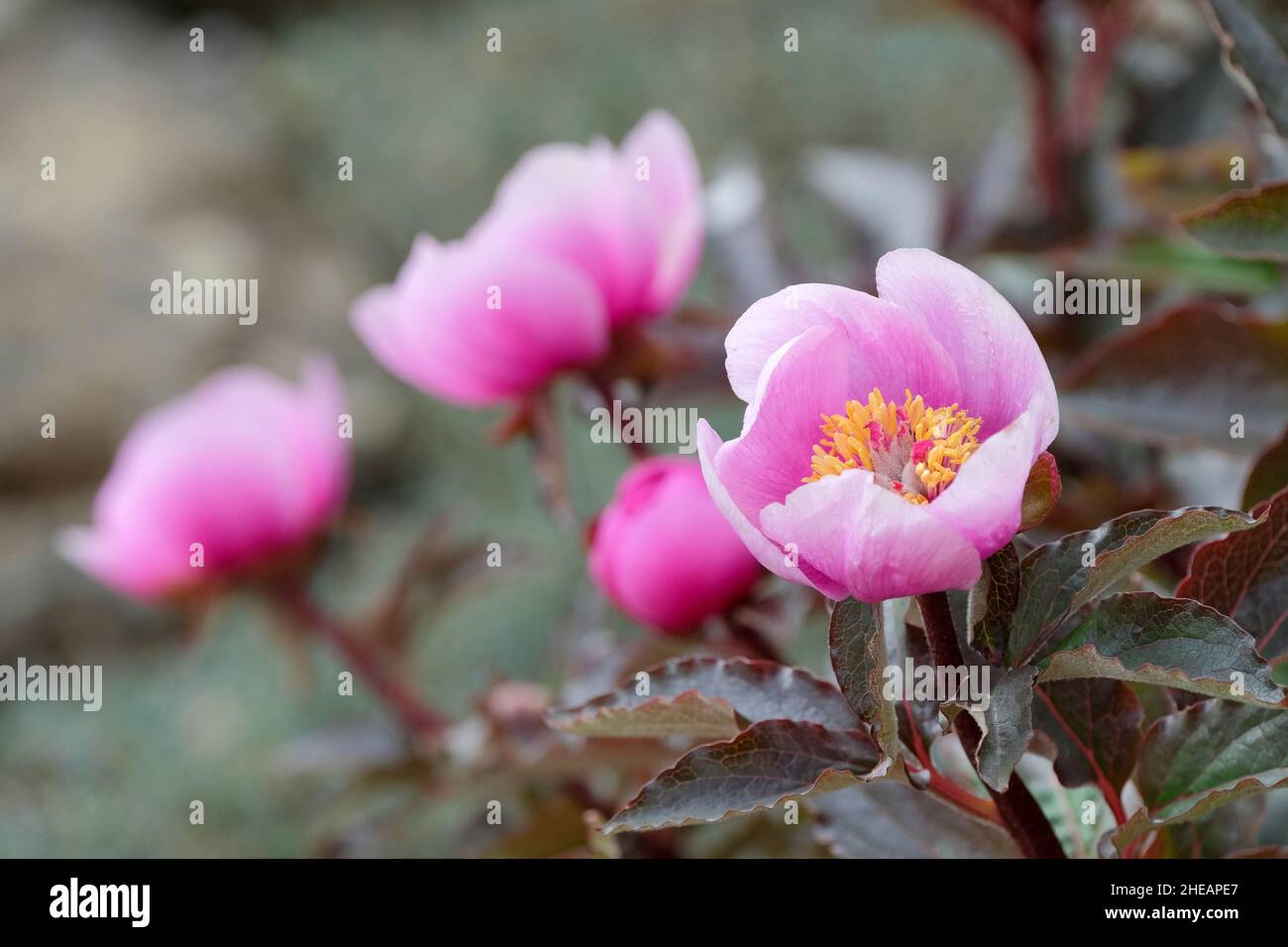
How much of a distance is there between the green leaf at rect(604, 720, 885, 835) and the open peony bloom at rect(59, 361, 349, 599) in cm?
36

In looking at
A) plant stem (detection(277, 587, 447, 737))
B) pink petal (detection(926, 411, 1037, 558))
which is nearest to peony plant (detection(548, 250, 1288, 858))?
pink petal (detection(926, 411, 1037, 558))

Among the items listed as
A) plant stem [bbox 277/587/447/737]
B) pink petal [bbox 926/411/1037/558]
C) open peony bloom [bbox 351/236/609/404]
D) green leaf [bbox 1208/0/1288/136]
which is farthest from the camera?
plant stem [bbox 277/587/447/737]

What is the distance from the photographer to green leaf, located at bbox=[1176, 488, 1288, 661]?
0.29 metres

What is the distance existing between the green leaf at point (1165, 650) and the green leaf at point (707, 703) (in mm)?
56

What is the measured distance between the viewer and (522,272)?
440 mm

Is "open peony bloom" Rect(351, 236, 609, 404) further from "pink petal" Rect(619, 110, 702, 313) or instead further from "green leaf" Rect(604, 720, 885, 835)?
"green leaf" Rect(604, 720, 885, 835)

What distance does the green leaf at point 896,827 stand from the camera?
336mm

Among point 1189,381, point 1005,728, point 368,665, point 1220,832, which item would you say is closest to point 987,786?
point 1005,728

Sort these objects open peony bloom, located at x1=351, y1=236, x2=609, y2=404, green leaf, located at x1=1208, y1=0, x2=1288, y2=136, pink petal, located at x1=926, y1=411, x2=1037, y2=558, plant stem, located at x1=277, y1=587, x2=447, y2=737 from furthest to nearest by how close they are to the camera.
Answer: plant stem, located at x1=277, y1=587, x2=447, y2=737 < open peony bloom, located at x1=351, y1=236, x2=609, y2=404 < green leaf, located at x1=1208, y1=0, x2=1288, y2=136 < pink petal, located at x1=926, y1=411, x2=1037, y2=558

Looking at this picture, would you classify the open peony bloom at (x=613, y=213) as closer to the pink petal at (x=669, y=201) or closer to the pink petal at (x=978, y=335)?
the pink petal at (x=669, y=201)

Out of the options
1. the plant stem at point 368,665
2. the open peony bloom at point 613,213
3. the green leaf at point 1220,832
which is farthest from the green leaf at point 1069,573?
the plant stem at point 368,665

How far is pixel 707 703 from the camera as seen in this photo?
0.28 metres

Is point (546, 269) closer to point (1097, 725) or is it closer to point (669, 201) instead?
point (669, 201)

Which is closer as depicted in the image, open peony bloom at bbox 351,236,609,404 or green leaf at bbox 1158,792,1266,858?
green leaf at bbox 1158,792,1266,858
